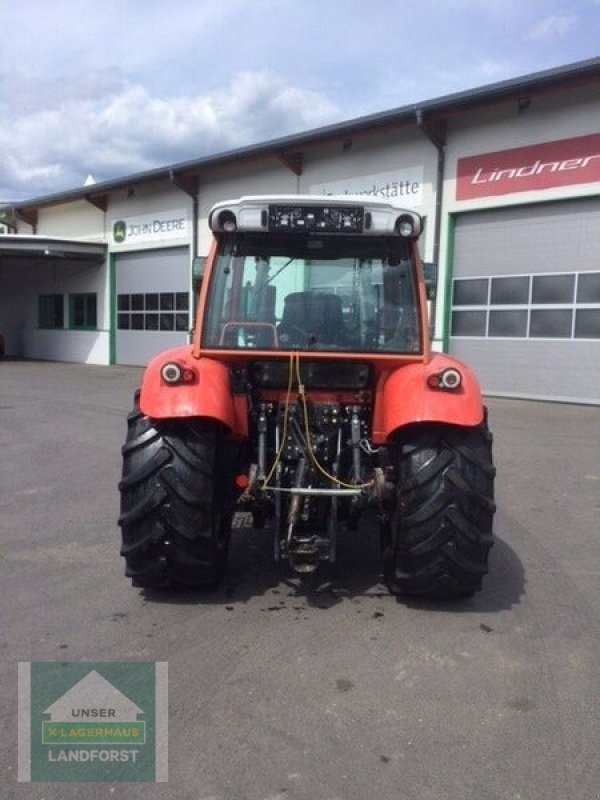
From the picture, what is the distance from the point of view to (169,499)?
394 centimetres

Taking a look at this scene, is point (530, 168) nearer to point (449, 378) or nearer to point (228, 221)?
point (228, 221)

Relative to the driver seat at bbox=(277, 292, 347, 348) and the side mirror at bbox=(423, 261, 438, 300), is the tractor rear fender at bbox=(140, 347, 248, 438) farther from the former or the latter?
the side mirror at bbox=(423, 261, 438, 300)

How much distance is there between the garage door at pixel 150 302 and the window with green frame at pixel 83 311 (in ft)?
5.37

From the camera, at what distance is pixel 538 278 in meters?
14.0

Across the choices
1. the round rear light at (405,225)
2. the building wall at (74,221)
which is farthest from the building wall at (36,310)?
the round rear light at (405,225)

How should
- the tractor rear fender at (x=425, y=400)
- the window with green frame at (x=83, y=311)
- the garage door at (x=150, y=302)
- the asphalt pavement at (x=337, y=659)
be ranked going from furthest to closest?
the window with green frame at (x=83, y=311) < the garage door at (x=150, y=302) < the tractor rear fender at (x=425, y=400) < the asphalt pavement at (x=337, y=659)

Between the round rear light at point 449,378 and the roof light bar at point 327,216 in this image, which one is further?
the roof light bar at point 327,216

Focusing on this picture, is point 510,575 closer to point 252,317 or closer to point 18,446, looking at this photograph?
point 252,317

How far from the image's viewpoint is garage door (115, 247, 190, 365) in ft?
70.4

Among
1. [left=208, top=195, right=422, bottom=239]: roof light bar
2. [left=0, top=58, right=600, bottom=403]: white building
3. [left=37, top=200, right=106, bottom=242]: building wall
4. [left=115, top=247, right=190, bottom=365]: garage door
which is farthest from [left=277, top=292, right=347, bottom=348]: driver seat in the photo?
[left=37, top=200, right=106, bottom=242]: building wall

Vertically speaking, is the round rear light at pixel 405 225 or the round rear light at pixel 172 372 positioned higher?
the round rear light at pixel 405 225

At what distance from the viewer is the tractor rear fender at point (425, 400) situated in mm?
3879

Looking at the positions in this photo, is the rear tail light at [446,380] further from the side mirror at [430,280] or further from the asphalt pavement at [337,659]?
the asphalt pavement at [337,659]

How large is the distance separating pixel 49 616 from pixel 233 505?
1.21 m
